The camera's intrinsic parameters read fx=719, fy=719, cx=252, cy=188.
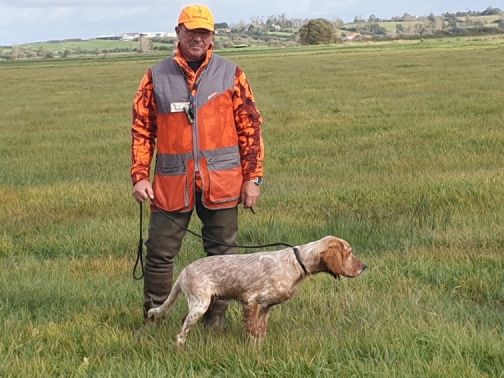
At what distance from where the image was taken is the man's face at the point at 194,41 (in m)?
4.70

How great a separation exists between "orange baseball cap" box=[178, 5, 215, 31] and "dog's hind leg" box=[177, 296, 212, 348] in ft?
5.70

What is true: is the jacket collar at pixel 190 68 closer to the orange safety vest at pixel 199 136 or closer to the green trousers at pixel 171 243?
the orange safety vest at pixel 199 136

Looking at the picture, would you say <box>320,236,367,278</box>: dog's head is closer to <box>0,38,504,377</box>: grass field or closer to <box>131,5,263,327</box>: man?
<box>0,38,504,377</box>: grass field

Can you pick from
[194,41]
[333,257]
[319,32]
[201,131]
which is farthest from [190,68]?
[319,32]

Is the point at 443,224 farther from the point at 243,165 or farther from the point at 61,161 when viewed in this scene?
the point at 61,161

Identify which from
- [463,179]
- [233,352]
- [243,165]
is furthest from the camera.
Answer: [463,179]

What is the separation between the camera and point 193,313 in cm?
436

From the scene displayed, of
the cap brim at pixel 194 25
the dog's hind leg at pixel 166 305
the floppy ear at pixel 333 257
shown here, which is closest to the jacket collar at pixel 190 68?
the cap brim at pixel 194 25

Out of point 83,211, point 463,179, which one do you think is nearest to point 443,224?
point 463,179

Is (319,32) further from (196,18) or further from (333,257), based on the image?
(333,257)

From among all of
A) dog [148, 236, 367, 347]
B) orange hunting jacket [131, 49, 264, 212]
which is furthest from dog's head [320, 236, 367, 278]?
orange hunting jacket [131, 49, 264, 212]

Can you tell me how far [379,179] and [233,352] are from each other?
20.0 feet

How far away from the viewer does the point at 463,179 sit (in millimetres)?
9016

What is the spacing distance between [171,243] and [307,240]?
250 centimetres
